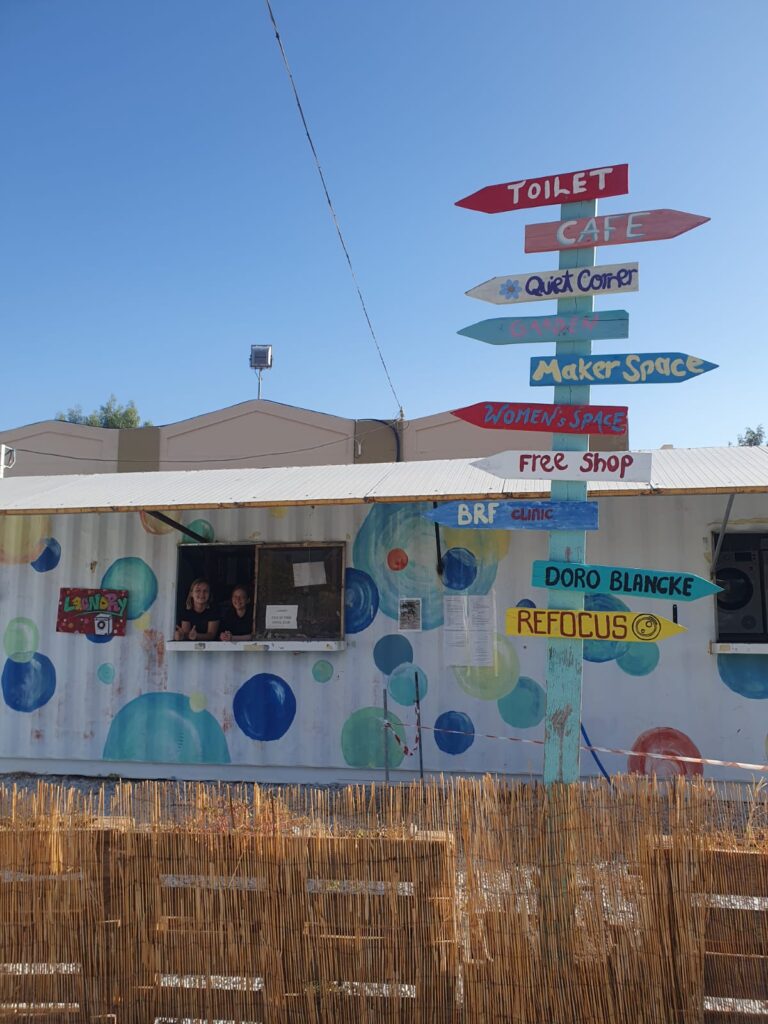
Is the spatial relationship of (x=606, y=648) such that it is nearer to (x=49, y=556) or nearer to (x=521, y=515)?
(x=521, y=515)

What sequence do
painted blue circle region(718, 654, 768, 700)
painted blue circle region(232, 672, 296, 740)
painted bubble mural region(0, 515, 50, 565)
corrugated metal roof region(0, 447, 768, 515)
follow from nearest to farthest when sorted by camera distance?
corrugated metal roof region(0, 447, 768, 515), painted blue circle region(718, 654, 768, 700), painted blue circle region(232, 672, 296, 740), painted bubble mural region(0, 515, 50, 565)

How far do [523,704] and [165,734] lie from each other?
334 cm

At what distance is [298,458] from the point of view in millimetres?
22469

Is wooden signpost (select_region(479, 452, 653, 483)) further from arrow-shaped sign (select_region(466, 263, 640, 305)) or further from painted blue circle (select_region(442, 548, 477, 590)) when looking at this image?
painted blue circle (select_region(442, 548, 477, 590))

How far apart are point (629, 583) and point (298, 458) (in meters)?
19.2

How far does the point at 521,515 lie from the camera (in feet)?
12.4

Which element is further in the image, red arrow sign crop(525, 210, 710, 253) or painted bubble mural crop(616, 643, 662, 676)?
painted bubble mural crop(616, 643, 662, 676)

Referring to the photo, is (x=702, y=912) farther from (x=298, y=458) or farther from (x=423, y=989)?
(x=298, y=458)

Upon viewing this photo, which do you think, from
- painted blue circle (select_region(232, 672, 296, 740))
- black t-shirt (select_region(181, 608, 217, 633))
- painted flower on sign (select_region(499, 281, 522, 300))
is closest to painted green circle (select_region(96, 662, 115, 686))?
black t-shirt (select_region(181, 608, 217, 633))

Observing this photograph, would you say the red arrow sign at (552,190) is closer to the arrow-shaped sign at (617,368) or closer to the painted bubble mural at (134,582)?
the arrow-shaped sign at (617,368)

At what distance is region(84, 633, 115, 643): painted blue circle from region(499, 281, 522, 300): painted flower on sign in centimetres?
560

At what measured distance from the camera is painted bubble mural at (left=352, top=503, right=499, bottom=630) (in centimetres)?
734

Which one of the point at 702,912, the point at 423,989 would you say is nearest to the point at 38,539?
the point at 423,989

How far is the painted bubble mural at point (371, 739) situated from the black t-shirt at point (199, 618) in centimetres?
165
